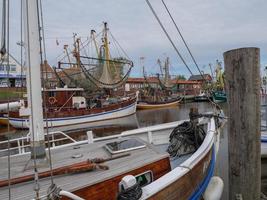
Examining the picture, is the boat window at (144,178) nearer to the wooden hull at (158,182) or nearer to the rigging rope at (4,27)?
the wooden hull at (158,182)

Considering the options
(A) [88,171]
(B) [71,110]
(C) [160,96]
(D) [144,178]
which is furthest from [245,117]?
(C) [160,96]

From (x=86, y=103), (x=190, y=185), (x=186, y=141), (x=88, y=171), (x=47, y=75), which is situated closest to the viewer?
(x=88, y=171)

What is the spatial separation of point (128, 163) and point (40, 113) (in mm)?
1514

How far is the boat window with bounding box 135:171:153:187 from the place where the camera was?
155 inches

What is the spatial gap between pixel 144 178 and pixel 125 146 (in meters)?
0.96

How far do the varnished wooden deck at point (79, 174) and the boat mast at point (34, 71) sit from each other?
455mm

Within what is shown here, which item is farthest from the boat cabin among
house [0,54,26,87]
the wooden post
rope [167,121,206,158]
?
the wooden post

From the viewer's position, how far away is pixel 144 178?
13.2ft

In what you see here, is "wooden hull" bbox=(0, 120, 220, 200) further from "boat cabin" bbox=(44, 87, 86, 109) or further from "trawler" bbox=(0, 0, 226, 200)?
"boat cabin" bbox=(44, 87, 86, 109)

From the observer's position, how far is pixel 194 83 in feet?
277

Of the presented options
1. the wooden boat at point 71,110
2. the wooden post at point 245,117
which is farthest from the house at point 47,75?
the wooden post at point 245,117

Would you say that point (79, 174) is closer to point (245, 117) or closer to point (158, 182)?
point (158, 182)

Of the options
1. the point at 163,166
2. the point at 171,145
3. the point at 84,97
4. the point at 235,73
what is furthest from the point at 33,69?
the point at 84,97

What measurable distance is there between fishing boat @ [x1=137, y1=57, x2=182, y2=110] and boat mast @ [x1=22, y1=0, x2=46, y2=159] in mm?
39426
